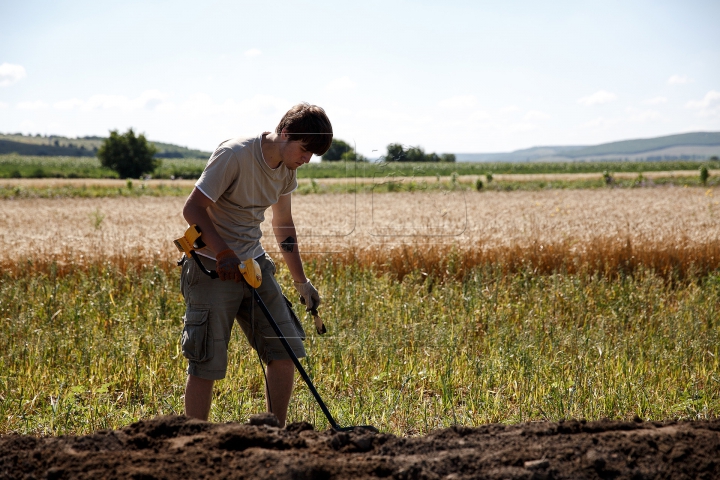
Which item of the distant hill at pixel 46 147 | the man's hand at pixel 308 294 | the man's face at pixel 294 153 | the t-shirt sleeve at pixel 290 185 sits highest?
the distant hill at pixel 46 147

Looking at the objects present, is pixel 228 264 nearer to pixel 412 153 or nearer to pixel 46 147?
pixel 412 153

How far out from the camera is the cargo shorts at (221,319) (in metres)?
3.41

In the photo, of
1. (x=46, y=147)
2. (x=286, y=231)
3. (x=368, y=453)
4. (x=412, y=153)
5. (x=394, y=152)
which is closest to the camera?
(x=368, y=453)

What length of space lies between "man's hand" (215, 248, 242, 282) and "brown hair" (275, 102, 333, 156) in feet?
2.41

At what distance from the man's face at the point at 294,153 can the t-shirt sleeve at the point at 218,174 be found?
284 mm

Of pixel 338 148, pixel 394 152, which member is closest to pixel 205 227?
pixel 394 152

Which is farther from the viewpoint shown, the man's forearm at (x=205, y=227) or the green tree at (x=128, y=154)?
the green tree at (x=128, y=154)

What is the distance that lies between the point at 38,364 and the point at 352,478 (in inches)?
165

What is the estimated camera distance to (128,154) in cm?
7331

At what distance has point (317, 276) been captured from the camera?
331 inches

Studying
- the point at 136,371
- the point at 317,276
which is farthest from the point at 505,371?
the point at 317,276

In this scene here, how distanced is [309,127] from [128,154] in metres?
76.0

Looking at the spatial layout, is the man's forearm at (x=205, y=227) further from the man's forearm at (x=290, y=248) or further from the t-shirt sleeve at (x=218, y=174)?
the man's forearm at (x=290, y=248)

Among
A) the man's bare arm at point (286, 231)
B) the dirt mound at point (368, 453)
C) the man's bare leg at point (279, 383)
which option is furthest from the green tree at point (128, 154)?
the dirt mound at point (368, 453)
